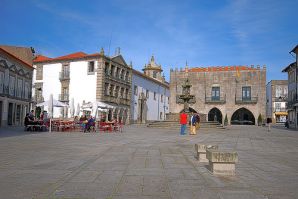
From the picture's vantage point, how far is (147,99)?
5325 centimetres

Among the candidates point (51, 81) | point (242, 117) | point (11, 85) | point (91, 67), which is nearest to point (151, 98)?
point (242, 117)

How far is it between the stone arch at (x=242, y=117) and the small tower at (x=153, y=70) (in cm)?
2320

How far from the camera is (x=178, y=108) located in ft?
174

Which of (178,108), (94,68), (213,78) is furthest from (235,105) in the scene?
(94,68)

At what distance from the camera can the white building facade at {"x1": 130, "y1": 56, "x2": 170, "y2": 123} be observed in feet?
162

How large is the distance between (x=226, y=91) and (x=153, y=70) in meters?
25.0

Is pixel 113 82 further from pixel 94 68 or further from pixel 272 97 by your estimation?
pixel 272 97

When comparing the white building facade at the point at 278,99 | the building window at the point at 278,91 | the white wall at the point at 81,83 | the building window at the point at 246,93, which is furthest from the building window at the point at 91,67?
the building window at the point at 278,91

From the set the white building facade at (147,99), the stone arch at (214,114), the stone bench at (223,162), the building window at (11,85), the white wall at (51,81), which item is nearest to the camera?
the stone bench at (223,162)

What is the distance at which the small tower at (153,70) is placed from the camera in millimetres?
72375

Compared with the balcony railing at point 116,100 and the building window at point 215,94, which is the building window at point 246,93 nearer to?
the building window at point 215,94

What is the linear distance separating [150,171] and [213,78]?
154ft

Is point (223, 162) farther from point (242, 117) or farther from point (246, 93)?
point (242, 117)

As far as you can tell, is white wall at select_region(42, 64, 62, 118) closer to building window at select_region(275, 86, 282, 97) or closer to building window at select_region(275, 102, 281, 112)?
building window at select_region(275, 86, 282, 97)
